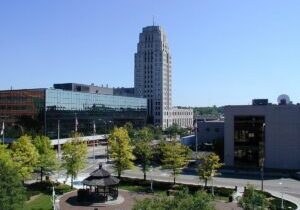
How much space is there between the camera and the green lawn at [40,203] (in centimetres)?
4686

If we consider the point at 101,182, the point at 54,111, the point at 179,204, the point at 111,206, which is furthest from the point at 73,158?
the point at 54,111

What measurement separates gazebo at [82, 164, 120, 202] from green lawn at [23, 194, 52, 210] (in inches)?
194

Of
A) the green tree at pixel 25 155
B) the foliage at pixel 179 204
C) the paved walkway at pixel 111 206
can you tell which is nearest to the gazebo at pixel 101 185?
the paved walkway at pixel 111 206

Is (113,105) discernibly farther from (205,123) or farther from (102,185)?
(102,185)

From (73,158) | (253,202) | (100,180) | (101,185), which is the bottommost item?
(101,185)

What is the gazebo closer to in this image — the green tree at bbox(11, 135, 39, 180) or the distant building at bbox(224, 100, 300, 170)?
the green tree at bbox(11, 135, 39, 180)

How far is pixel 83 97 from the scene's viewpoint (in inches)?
5468

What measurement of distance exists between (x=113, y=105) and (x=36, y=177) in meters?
88.7

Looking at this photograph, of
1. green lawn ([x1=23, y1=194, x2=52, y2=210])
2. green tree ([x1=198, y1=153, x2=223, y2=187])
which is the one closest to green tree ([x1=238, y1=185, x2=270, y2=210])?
green tree ([x1=198, y1=153, x2=223, y2=187])

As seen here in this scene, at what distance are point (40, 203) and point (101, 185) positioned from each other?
7513 millimetres

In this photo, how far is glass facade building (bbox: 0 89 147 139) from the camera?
4727 inches

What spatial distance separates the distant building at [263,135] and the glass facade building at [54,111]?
130 feet

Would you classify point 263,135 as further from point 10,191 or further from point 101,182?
point 10,191

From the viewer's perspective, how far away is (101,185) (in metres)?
52.8
